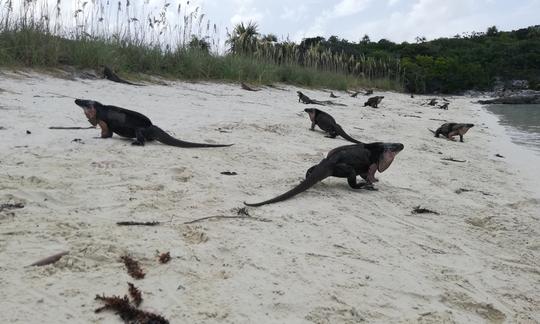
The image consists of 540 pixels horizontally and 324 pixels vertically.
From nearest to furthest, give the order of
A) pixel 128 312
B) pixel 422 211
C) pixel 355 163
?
pixel 128 312 → pixel 422 211 → pixel 355 163

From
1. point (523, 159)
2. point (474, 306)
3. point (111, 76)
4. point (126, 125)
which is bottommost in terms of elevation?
point (474, 306)

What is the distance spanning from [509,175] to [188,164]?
3484mm

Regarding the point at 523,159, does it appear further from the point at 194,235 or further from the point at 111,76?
the point at 111,76

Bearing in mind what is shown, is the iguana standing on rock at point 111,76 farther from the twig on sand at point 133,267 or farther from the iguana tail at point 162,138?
the twig on sand at point 133,267

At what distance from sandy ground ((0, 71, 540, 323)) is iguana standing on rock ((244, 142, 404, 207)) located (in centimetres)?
15

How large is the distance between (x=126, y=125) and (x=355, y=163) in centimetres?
215

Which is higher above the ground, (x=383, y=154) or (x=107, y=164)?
(x=383, y=154)

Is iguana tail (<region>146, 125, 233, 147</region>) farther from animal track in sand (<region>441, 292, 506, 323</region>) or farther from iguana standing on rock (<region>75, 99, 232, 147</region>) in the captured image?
animal track in sand (<region>441, 292, 506, 323</region>)

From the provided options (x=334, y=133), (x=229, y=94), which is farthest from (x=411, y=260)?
(x=229, y=94)

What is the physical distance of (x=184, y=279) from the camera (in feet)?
6.81

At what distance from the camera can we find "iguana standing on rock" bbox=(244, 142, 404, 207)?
Answer: 12.7 feet

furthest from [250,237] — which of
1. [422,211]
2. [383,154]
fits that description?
[383,154]

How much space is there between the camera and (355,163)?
4086mm

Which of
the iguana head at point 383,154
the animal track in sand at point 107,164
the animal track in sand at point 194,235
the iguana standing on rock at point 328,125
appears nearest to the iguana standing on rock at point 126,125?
the animal track in sand at point 107,164
